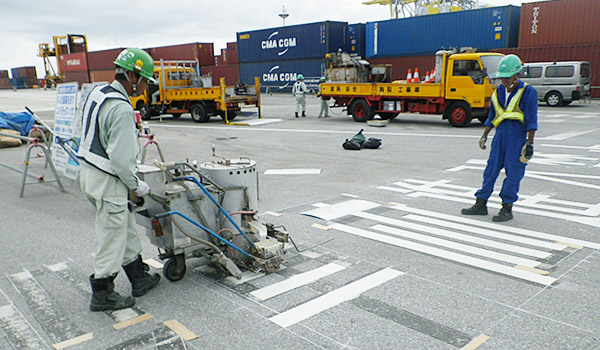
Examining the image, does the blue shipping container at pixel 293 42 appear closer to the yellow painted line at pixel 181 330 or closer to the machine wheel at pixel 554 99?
the machine wheel at pixel 554 99

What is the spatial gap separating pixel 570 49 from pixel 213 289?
28233 mm

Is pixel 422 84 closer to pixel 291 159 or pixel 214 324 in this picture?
pixel 291 159

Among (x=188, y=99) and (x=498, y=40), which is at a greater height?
(x=498, y=40)

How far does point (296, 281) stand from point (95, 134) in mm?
2092

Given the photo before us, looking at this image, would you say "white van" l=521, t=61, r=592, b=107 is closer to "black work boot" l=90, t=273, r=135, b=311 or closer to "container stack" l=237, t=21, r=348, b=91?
"container stack" l=237, t=21, r=348, b=91

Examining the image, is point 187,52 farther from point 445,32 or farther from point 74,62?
point 445,32

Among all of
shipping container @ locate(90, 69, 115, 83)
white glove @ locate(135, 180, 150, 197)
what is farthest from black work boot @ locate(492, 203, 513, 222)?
shipping container @ locate(90, 69, 115, 83)

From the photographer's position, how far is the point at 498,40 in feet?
94.2

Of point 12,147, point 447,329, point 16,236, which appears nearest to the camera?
point 447,329

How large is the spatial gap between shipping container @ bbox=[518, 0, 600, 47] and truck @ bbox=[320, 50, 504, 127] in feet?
46.5

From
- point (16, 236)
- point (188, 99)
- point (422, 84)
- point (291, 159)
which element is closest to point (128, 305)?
point (16, 236)

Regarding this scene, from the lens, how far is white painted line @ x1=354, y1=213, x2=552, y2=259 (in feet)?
15.8

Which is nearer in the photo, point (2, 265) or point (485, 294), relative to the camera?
point (485, 294)

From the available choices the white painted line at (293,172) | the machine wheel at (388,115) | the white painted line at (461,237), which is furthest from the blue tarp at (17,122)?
the white painted line at (461,237)
